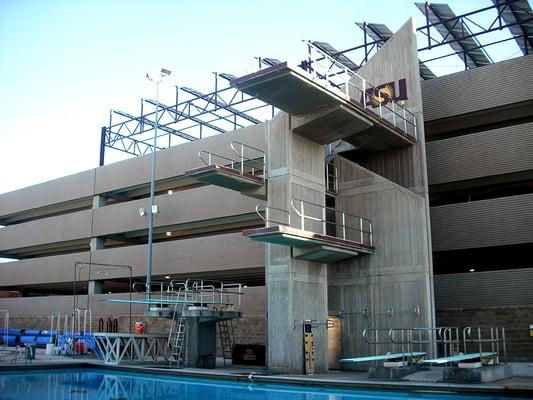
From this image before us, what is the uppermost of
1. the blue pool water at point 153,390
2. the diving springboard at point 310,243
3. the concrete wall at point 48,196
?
the concrete wall at point 48,196

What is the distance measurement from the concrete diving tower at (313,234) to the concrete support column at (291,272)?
167mm

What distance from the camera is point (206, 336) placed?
23.3m

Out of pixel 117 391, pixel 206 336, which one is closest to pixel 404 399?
pixel 117 391

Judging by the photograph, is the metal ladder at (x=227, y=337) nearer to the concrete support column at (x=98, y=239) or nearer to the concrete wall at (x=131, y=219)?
the concrete wall at (x=131, y=219)

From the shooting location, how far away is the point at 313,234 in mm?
19234

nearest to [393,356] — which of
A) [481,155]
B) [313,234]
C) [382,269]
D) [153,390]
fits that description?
[382,269]

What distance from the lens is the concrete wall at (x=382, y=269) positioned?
21.7 meters

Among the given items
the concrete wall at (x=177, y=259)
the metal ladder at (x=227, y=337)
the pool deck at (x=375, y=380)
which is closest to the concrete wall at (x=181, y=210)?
the concrete wall at (x=177, y=259)

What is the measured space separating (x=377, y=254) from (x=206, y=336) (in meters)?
6.97

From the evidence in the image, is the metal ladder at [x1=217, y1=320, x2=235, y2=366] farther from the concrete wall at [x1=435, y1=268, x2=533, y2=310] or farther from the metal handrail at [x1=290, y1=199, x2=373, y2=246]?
the concrete wall at [x1=435, y1=268, x2=533, y2=310]

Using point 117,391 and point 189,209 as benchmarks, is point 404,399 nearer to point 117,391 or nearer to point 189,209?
point 117,391

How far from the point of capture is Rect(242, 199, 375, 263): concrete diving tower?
18406mm

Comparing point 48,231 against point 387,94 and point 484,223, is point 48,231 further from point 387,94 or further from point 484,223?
point 484,223

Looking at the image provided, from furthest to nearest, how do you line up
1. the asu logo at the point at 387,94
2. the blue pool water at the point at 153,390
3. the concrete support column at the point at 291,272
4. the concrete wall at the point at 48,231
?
the concrete wall at the point at 48,231, the asu logo at the point at 387,94, the concrete support column at the point at 291,272, the blue pool water at the point at 153,390
